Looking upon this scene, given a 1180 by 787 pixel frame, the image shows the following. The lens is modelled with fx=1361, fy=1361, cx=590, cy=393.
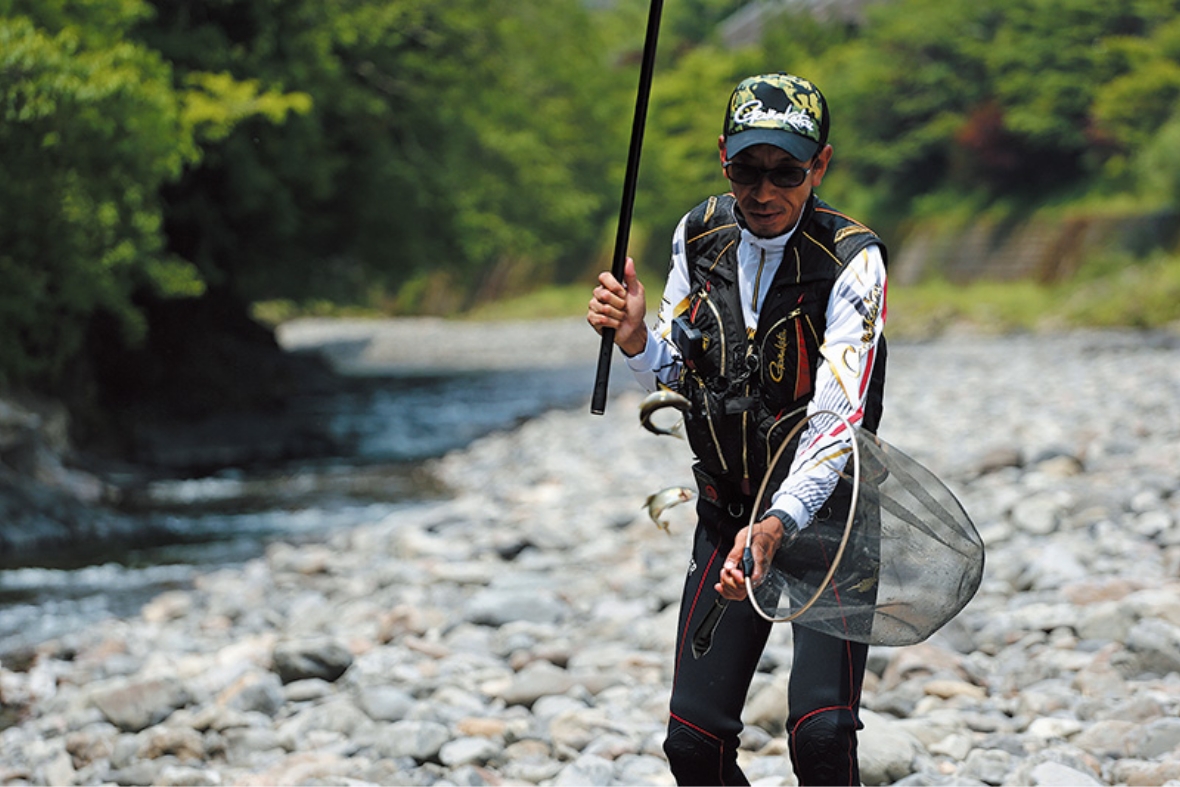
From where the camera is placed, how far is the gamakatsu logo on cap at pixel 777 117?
2.96 m

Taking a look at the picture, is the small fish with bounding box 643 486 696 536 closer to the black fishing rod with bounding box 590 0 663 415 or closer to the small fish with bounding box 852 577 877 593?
the black fishing rod with bounding box 590 0 663 415

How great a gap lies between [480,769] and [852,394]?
2.76 m

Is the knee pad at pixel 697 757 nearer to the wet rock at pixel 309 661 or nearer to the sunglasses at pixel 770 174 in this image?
the sunglasses at pixel 770 174

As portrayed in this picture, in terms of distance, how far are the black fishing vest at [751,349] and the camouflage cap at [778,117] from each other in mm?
218

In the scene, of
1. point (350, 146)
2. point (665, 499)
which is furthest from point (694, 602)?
point (350, 146)

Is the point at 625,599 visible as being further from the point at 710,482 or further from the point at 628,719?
the point at 710,482

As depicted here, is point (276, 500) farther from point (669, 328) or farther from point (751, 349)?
point (751, 349)

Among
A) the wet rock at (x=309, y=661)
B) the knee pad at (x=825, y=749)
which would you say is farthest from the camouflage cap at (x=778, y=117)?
the wet rock at (x=309, y=661)

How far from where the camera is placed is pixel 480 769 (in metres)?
5.10

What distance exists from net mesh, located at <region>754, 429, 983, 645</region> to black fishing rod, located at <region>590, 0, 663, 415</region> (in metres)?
0.57

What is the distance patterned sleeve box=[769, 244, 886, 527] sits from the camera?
2.94 meters

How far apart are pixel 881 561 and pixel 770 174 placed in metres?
0.89

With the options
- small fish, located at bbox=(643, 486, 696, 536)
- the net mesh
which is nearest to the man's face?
the net mesh

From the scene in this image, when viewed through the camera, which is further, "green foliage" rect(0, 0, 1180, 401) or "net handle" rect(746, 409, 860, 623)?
"green foliage" rect(0, 0, 1180, 401)
